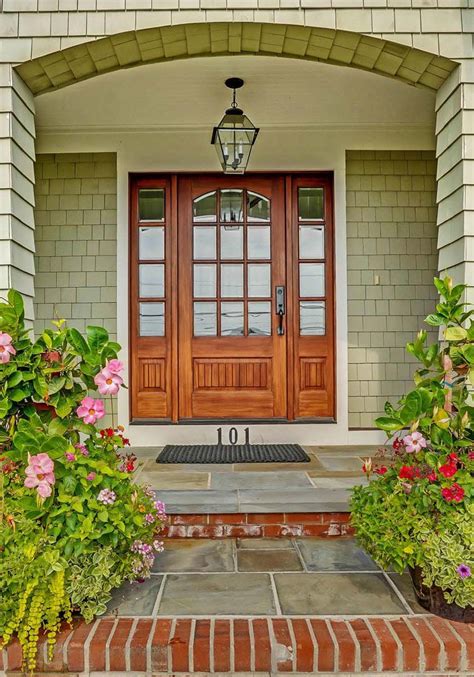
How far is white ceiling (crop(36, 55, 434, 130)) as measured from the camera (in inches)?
123

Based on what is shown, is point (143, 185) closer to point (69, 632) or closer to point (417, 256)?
point (417, 256)

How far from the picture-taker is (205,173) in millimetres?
3918

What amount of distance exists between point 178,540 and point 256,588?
0.59 metres

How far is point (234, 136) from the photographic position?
332 cm

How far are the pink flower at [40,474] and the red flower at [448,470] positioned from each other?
1.26 meters

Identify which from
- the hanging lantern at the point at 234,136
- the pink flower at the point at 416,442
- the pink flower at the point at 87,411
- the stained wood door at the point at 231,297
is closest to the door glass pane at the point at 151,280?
the stained wood door at the point at 231,297

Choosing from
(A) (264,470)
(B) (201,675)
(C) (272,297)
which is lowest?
(B) (201,675)

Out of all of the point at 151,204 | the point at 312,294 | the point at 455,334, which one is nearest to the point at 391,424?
the point at 455,334

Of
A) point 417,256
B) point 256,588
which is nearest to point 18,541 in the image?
point 256,588

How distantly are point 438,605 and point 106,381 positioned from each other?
137 cm

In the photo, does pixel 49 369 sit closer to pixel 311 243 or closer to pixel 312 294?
pixel 312 294

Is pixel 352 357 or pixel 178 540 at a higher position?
pixel 352 357

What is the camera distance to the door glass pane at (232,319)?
3.96 meters

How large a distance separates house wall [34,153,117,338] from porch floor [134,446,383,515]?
4.12 ft
